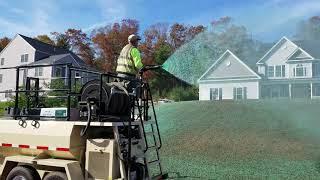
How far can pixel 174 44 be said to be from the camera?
52.4 m

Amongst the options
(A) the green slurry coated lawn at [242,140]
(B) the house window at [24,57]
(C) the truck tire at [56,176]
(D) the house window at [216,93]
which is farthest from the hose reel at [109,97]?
(B) the house window at [24,57]

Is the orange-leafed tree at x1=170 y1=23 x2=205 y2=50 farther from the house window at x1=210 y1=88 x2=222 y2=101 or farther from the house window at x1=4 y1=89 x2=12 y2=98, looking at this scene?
the house window at x1=4 y1=89 x2=12 y2=98

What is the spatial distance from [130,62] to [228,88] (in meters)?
30.1

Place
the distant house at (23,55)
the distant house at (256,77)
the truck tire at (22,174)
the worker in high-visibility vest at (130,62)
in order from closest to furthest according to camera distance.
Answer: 1. the truck tire at (22,174)
2. the worker in high-visibility vest at (130,62)
3. the distant house at (256,77)
4. the distant house at (23,55)

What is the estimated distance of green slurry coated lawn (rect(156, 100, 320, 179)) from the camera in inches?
416

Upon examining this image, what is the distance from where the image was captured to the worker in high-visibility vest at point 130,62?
25.7ft

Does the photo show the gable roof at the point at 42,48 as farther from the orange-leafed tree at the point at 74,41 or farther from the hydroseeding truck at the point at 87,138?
the hydroseeding truck at the point at 87,138

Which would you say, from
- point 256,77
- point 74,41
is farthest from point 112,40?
point 256,77

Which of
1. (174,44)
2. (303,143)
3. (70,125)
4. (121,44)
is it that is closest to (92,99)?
(70,125)

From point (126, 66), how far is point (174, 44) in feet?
147

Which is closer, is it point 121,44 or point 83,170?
point 83,170

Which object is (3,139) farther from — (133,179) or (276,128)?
(276,128)

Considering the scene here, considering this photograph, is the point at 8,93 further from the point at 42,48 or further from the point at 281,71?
the point at 42,48

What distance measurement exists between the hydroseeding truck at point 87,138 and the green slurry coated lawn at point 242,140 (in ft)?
8.54
